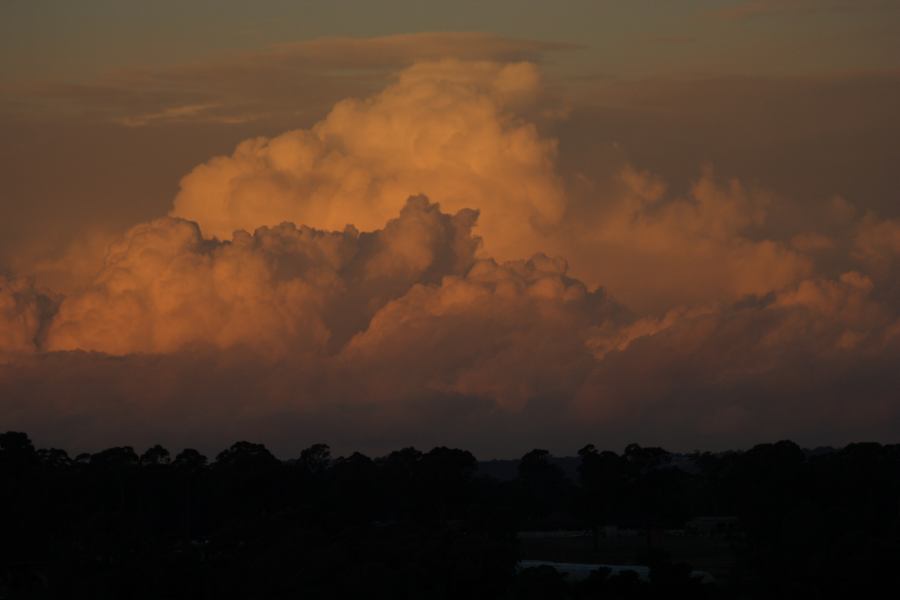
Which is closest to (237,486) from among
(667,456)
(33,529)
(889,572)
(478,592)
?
(33,529)

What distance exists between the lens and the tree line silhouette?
9331 centimetres

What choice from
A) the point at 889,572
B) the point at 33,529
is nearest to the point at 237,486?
the point at 33,529

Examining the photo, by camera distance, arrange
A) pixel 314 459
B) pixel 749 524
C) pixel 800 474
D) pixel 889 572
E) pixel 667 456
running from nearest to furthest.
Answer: pixel 889 572, pixel 749 524, pixel 800 474, pixel 667 456, pixel 314 459

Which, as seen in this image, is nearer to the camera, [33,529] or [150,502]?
[33,529]

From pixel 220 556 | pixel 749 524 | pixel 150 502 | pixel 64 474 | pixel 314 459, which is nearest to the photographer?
pixel 220 556

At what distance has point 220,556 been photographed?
106 meters

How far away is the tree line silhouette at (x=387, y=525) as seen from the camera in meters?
93.3

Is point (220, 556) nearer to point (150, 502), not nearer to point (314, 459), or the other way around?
point (150, 502)

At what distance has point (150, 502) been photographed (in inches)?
6777

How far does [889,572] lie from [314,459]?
115m

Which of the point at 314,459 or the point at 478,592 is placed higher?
the point at 314,459

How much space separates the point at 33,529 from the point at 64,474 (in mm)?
28735

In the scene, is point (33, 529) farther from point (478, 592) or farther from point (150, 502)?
point (478, 592)

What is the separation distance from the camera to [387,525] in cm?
13538
